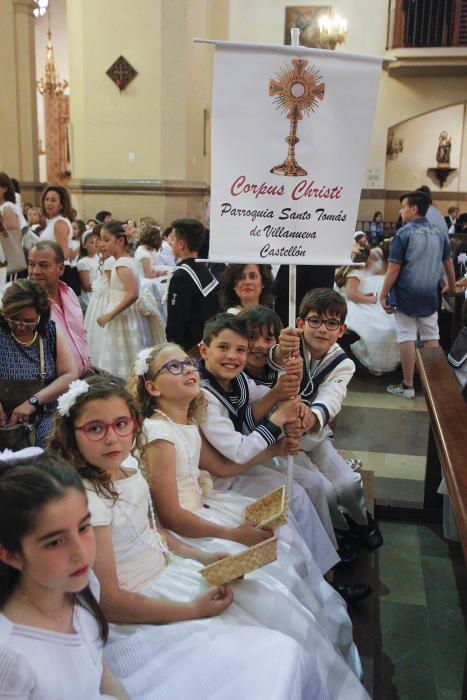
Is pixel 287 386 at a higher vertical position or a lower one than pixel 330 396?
higher

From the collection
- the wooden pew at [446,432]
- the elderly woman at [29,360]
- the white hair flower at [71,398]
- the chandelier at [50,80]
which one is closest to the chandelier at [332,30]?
the chandelier at [50,80]

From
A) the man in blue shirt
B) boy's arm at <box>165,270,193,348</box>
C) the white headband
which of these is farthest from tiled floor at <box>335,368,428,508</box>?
the white headband

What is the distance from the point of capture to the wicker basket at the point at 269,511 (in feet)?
7.40

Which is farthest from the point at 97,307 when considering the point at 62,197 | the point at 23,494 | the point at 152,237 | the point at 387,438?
the point at 23,494

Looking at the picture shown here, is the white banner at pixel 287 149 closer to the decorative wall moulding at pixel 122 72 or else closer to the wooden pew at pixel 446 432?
the wooden pew at pixel 446 432

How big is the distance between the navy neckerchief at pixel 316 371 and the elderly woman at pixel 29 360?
1.08 meters

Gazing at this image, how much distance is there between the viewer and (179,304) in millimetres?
4422

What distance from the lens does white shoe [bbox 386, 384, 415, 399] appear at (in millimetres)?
6449

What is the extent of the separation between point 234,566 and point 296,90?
5.53 feet

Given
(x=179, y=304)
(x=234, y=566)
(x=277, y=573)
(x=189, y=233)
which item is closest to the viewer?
(x=234, y=566)

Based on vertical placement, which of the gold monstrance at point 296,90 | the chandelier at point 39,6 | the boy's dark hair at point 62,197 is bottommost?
the boy's dark hair at point 62,197

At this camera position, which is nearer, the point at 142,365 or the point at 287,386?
the point at 142,365

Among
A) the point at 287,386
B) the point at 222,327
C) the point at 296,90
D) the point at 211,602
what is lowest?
the point at 211,602

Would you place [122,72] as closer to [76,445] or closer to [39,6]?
[39,6]
